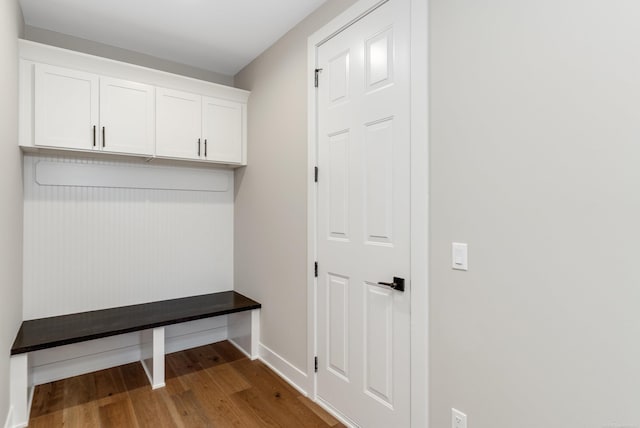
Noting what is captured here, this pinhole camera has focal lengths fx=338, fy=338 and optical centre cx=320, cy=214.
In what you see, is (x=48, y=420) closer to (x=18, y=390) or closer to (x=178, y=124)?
(x=18, y=390)

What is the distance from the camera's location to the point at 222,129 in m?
3.12

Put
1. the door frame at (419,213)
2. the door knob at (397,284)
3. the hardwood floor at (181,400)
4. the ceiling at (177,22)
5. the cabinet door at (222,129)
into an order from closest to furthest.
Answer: the door frame at (419,213), the door knob at (397,284), the hardwood floor at (181,400), the ceiling at (177,22), the cabinet door at (222,129)

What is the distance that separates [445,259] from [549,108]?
0.73m

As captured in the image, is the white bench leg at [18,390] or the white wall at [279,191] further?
the white wall at [279,191]

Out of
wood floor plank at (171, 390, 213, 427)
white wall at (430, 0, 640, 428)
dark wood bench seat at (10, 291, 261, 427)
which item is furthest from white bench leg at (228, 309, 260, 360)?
white wall at (430, 0, 640, 428)

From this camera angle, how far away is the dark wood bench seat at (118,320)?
224 centimetres

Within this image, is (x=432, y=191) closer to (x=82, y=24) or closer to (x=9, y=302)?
(x=9, y=302)

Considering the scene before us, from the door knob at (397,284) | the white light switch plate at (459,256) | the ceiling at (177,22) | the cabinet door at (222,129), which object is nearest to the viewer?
the white light switch plate at (459,256)

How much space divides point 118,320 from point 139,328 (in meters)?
0.24

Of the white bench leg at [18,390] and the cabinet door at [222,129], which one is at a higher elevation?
the cabinet door at [222,129]

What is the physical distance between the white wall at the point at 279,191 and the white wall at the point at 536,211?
1082mm

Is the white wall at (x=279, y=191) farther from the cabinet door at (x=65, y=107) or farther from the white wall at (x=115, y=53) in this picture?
the cabinet door at (x=65, y=107)

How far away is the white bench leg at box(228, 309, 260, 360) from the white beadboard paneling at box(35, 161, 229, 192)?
1286 mm

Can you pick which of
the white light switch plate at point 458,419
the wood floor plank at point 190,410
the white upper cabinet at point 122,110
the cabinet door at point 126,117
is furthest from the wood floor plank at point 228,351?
the white light switch plate at point 458,419
